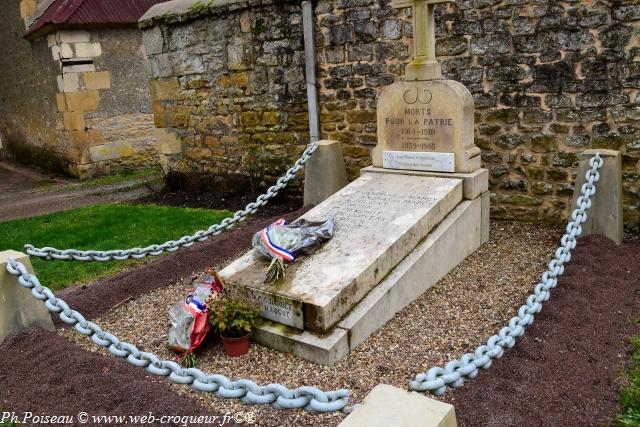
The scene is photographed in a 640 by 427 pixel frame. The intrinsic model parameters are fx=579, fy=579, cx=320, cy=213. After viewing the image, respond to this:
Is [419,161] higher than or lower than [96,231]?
higher

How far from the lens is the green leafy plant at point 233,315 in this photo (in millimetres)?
3941

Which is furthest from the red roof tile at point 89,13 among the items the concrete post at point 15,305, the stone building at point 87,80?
the concrete post at point 15,305

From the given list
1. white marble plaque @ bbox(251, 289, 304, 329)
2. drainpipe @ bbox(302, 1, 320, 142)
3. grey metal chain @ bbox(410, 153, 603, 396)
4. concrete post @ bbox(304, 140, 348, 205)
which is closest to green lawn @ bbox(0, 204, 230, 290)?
concrete post @ bbox(304, 140, 348, 205)

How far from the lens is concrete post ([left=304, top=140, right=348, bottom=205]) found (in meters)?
7.00

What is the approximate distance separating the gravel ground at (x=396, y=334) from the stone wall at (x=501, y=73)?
110 cm

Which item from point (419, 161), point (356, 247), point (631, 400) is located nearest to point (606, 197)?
point (419, 161)

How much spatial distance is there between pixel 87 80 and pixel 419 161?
30.4ft

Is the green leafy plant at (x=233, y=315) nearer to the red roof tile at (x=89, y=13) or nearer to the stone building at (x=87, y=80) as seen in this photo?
the stone building at (x=87, y=80)

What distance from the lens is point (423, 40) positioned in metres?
5.39

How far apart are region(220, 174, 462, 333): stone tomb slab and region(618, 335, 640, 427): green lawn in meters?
1.73

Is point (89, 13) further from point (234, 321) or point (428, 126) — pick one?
point (234, 321)

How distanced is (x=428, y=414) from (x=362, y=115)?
223 inches

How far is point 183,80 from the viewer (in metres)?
9.13

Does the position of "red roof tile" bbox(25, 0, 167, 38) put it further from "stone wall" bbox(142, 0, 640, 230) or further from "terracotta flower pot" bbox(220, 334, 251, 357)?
"terracotta flower pot" bbox(220, 334, 251, 357)
